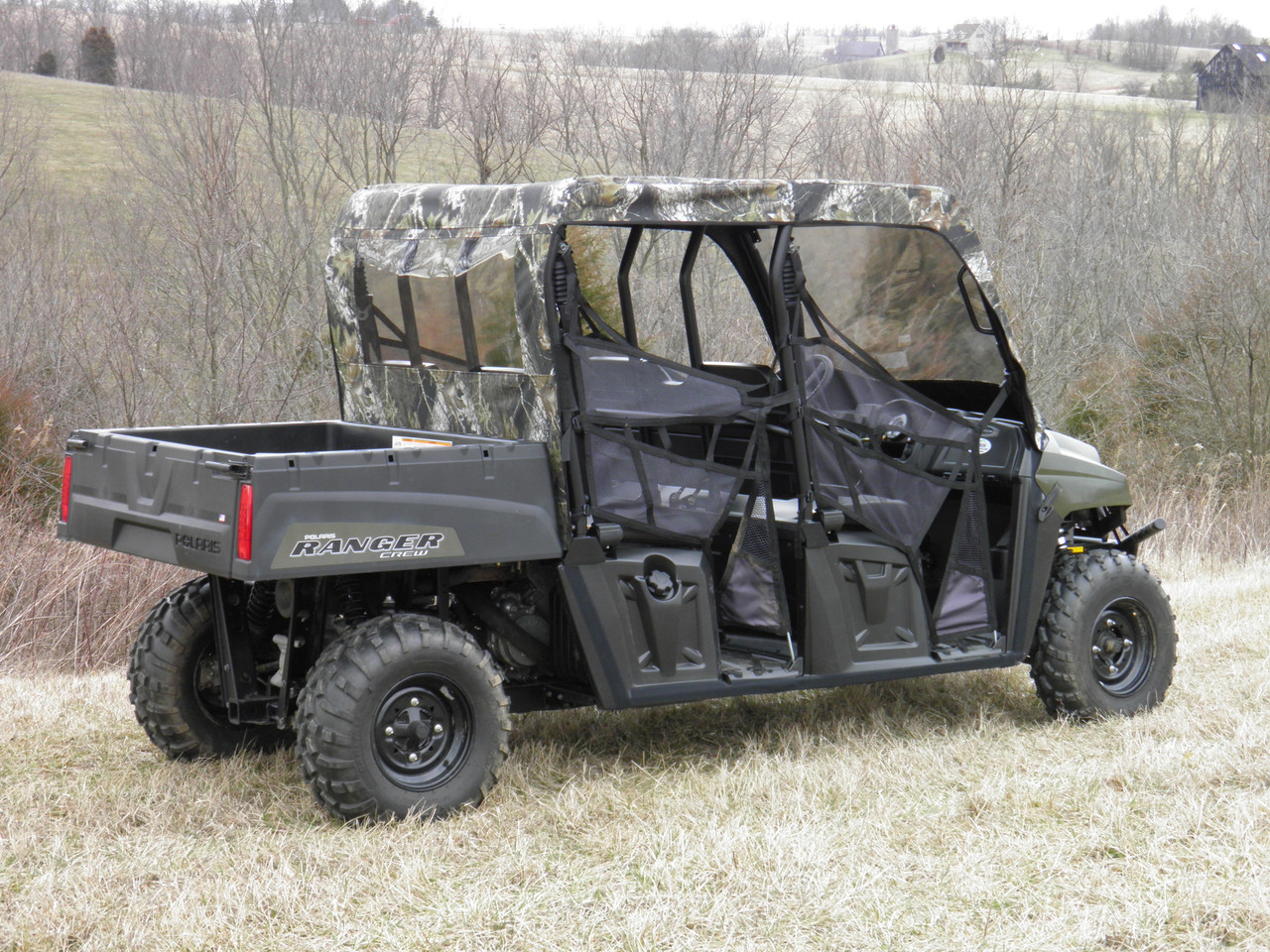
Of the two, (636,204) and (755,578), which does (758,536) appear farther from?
(636,204)

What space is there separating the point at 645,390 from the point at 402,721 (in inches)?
A: 54.6

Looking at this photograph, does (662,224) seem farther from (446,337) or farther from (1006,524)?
(1006,524)

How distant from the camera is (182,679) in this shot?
4.89 m

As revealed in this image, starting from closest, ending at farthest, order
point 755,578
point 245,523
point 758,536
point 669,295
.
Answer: point 245,523 < point 758,536 < point 755,578 < point 669,295

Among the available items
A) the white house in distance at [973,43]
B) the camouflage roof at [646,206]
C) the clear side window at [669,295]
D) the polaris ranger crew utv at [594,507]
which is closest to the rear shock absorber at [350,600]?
the polaris ranger crew utv at [594,507]

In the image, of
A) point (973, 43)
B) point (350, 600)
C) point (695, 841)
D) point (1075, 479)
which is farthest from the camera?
point (973, 43)

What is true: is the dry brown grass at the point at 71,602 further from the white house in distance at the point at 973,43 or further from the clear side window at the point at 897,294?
the white house in distance at the point at 973,43

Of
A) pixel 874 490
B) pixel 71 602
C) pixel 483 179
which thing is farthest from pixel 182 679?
pixel 483 179

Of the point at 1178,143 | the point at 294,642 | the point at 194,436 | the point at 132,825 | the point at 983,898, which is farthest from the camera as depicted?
the point at 1178,143

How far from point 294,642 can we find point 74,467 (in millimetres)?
971

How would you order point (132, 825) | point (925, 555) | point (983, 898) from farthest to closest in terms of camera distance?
point (925, 555)
point (132, 825)
point (983, 898)

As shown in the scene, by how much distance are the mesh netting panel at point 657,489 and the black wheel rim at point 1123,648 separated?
191 cm

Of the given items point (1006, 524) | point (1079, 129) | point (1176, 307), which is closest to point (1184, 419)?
point (1176, 307)

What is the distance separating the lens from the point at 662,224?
474cm
